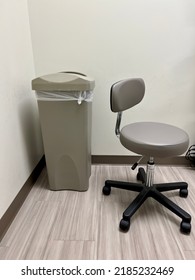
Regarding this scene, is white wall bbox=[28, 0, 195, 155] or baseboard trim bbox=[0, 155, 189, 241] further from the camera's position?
white wall bbox=[28, 0, 195, 155]

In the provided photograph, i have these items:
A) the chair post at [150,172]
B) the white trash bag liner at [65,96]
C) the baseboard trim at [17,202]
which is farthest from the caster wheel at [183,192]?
the baseboard trim at [17,202]

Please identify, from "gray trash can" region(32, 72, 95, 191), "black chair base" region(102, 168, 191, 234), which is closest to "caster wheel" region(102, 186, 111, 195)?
"black chair base" region(102, 168, 191, 234)

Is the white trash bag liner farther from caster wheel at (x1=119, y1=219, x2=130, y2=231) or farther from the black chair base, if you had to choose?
caster wheel at (x1=119, y1=219, x2=130, y2=231)

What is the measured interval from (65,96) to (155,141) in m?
0.64

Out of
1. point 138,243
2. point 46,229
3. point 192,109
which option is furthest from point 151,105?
point 46,229

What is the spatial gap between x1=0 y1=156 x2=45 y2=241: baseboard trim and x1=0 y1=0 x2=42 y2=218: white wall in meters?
0.04

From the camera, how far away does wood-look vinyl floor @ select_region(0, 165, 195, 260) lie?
109 centimetres

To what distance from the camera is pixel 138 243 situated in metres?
1.14

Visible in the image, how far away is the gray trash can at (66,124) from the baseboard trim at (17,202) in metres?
0.18

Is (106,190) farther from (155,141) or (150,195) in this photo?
(155,141)

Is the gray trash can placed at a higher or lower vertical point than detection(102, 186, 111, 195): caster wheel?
higher

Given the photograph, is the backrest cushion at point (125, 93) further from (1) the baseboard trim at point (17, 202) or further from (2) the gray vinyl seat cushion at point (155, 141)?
(1) the baseboard trim at point (17, 202)

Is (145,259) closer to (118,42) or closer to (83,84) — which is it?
(83,84)
